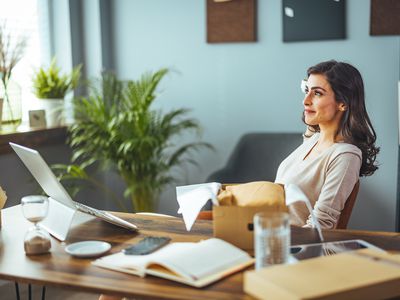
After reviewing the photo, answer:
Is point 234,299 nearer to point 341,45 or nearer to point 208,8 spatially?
point 341,45

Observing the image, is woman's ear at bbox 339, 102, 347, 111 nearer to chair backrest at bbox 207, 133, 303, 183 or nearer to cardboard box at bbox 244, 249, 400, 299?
cardboard box at bbox 244, 249, 400, 299

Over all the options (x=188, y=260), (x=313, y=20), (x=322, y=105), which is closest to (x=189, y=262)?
(x=188, y=260)

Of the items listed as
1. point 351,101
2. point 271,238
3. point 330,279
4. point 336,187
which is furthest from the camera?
point 351,101

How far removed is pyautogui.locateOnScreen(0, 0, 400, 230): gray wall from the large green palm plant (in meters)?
0.27

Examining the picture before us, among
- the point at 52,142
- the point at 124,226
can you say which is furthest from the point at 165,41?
the point at 124,226

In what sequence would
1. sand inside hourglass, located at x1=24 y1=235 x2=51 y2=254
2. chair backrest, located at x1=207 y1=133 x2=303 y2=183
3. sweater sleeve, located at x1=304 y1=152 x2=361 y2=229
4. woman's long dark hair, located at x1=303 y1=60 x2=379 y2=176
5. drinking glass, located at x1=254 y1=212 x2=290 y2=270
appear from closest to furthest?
drinking glass, located at x1=254 y1=212 x2=290 y2=270 < sand inside hourglass, located at x1=24 y1=235 x2=51 y2=254 < sweater sleeve, located at x1=304 y1=152 x2=361 y2=229 < woman's long dark hair, located at x1=303 y1=60 x2=379 y2=176 < chair backrest, located at x1=207 y1=133 x2=303 y2=183

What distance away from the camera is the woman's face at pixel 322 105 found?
2297 millimetres

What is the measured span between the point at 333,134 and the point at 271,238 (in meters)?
1.02

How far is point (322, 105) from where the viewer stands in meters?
2.30

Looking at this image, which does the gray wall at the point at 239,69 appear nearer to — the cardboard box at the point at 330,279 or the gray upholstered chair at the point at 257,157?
the gray upholstered chair at the point at 257,157

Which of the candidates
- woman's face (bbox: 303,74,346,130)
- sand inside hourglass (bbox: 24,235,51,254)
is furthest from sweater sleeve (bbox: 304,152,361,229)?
sand inside hourglass (bbox: 24,235,51,254)

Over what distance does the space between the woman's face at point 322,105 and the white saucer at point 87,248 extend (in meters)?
1.01

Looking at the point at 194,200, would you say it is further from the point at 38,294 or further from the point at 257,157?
the point at 257,157

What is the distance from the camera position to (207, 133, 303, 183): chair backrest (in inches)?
147
